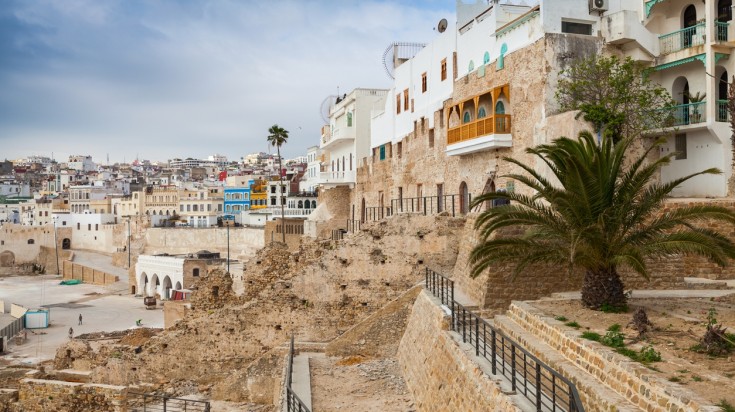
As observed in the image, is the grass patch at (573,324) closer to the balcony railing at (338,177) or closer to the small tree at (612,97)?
the small tree at (612,97)

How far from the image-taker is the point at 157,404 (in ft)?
61.5

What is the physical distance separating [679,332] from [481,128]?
12.9m

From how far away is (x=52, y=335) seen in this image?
38.5 m

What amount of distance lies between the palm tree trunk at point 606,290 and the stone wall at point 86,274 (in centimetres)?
5645

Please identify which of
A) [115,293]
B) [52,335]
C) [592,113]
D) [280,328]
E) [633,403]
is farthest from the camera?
[115,293]

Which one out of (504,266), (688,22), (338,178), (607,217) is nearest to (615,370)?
(607,217)

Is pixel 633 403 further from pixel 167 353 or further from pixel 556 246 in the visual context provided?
pixel 167 353

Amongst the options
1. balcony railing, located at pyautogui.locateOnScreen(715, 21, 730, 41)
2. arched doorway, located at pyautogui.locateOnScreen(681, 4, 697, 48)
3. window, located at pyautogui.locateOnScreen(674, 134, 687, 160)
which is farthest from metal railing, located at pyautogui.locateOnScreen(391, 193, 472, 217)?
balcony railing, located at pyautogui.locateOnScreen(715, 21, 730, 41)

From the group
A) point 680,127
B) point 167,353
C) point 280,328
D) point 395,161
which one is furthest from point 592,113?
point 395,161

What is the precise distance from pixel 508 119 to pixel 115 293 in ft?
147

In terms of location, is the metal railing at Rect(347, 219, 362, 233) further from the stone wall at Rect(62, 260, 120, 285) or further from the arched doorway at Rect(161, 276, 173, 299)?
the stone wall at Rect(62, 260, 120, 285)

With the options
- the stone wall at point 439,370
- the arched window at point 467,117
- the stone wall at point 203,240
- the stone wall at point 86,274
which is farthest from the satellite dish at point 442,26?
the stone wall at point 86,274

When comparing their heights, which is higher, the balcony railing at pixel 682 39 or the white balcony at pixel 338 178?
the balcony railing at pixel 682 39

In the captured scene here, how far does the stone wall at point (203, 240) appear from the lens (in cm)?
6625
